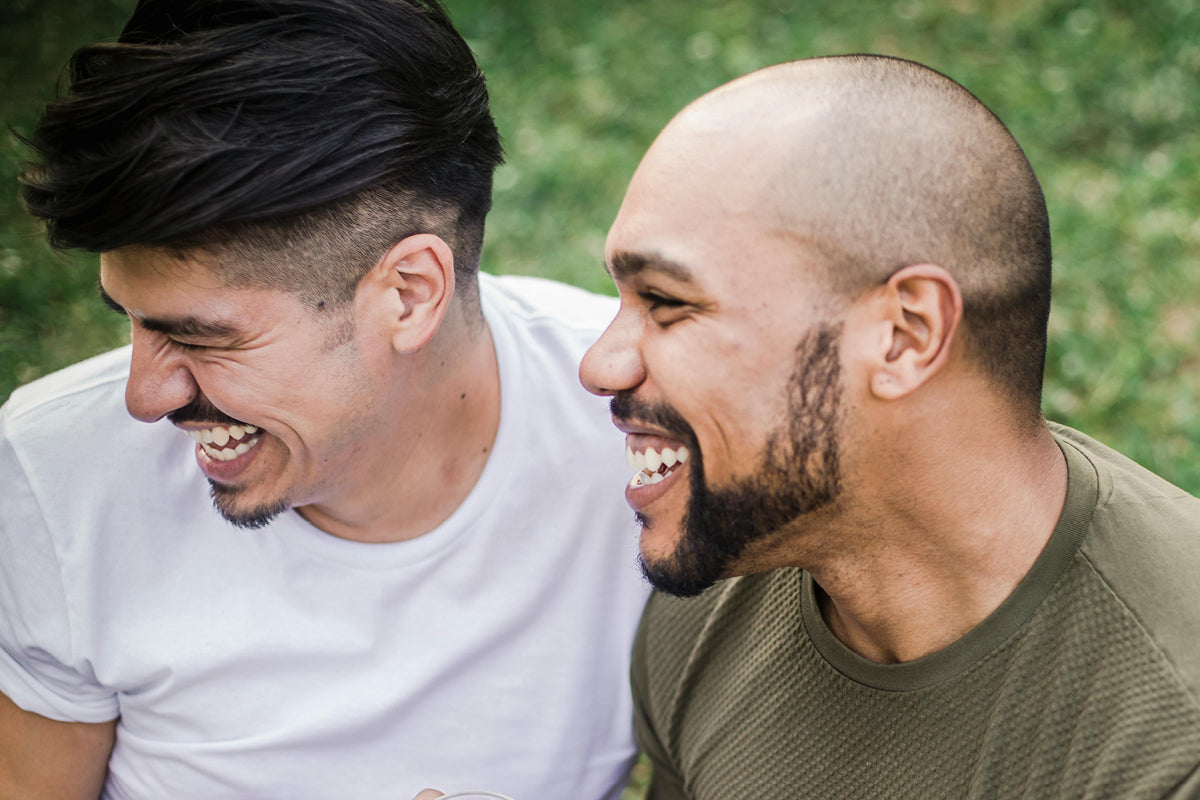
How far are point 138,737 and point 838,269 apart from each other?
68.2 inches

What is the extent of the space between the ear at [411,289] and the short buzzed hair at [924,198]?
776mm

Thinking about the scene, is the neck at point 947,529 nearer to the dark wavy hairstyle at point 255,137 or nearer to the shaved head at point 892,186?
the shaved head at point 892,186

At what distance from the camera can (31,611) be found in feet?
7.40

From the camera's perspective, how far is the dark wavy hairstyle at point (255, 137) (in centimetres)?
195

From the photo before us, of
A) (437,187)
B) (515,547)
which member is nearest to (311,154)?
(437,187)

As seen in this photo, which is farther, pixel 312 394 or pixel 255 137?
pixel 312 394

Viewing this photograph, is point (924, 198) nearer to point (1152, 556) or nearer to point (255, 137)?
point (1152, 556)

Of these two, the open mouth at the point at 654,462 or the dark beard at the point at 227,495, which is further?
the dark beard at the point at 227,495

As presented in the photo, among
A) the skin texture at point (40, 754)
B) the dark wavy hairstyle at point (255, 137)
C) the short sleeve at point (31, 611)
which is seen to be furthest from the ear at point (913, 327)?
the skin texture at point (40, 754)

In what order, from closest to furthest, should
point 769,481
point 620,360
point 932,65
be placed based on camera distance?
point 769,481
point 620,360
point 932,65

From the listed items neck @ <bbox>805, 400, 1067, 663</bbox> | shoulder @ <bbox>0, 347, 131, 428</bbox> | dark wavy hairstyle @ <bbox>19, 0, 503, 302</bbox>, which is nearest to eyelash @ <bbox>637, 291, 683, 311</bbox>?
neck @ <bbox>805, 400, 1067, 663</bbox>

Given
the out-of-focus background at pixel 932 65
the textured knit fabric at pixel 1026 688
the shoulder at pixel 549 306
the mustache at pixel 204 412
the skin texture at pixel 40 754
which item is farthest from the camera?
the out-of-focus background at pixel 932 65

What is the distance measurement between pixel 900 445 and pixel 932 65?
4669 millimetres

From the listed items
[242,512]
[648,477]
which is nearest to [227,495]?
[242,512]
